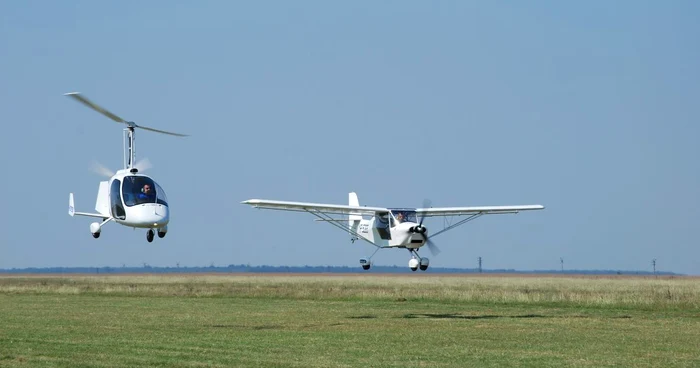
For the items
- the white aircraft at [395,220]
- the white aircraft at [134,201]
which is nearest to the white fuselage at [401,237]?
the white aircraft at [395,220]

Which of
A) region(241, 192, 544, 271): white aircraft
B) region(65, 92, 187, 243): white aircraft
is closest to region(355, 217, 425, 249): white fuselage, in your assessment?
region(241, 192, 544, 271): white aircraft

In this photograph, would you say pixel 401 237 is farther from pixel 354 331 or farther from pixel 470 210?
pixel 354 331

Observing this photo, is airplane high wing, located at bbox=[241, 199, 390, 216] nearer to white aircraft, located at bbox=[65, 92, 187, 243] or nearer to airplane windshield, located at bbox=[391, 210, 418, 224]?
airplane windshield, located at bbox=[391, 210, 418, 224]

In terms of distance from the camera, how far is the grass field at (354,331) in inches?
983

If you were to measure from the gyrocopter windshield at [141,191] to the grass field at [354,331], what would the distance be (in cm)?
402

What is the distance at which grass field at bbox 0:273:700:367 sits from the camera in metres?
25.0

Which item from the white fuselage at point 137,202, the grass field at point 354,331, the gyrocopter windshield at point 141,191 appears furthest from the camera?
the gyrocopter windshield at point 141,191

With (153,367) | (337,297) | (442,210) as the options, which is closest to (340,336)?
(153,367)

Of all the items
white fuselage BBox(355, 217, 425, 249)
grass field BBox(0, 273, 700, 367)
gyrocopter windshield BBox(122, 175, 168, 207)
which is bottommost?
grass field BBox(0, 273, 700, 367)

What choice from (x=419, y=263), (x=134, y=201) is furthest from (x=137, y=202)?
(x=419, y=263)

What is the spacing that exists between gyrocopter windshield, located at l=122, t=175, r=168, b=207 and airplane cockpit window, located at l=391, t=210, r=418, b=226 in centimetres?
1819

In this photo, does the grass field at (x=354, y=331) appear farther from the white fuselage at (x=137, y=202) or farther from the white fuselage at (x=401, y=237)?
the white fuselage at (x=137, y=202)

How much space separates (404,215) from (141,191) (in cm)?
1920

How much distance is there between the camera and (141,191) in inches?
1199
